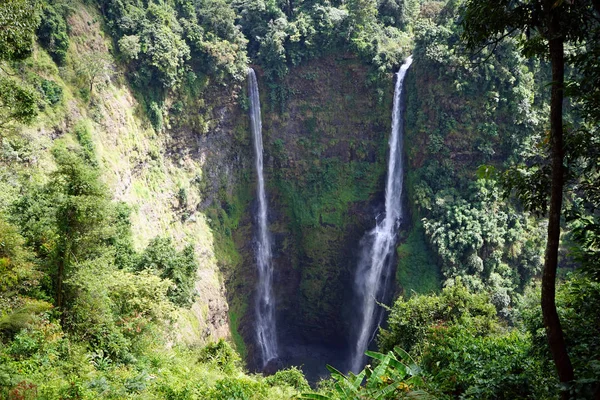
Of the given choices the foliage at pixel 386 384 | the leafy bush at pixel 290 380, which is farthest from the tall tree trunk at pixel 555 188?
the leafy bush at pixel 290 380

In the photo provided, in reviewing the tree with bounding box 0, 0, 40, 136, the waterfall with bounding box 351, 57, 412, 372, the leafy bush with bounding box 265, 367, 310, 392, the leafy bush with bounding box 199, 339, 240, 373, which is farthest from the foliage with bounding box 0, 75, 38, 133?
the waterfall with bounding box 351, 57, 412, 372

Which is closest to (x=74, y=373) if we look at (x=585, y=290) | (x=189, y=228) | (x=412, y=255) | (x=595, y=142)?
(x=585, y=290)

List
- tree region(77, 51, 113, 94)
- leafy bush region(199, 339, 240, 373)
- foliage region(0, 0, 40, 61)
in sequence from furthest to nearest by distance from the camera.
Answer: tree region(77, 51, 113, 94), leafy bush region(199, 339, 240, 373), foliage region(0, 0, 40, 61)

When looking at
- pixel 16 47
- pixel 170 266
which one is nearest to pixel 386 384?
pixel 16 47

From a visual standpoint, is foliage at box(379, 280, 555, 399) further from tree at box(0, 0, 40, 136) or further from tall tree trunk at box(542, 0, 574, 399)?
tree at box(0, 0, 40, 136)

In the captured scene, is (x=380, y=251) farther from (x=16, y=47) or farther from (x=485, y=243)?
(x=16, y=47)

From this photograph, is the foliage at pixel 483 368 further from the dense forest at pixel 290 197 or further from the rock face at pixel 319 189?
the rock face at pixel 319 189

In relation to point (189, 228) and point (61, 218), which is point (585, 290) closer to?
point (61, 218)
